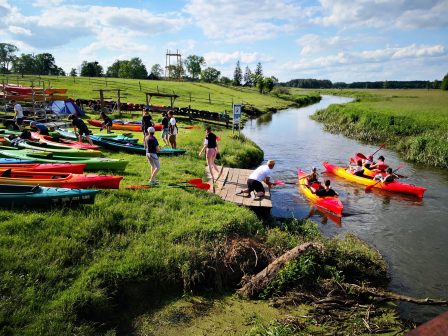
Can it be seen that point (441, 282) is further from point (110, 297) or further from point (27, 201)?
point (27, 201)

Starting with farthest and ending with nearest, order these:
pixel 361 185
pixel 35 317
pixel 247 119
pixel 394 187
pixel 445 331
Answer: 1. pixel 247 119
2. pixel 361 185
3. pixel 394 187
4. pixel 35 317
5. pixel 445 331

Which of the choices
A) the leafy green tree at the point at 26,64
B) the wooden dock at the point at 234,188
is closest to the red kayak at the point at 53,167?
the wooden dock at the point at 234,188

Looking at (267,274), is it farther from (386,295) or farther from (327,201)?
(327,201)

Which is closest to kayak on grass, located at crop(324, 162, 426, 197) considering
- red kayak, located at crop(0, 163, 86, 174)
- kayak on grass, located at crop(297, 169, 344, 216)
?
kayak on grass, located at crop(297, 169, 344, 216)

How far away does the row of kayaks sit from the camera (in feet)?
45.8

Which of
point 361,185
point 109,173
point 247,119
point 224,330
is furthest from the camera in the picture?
point 247,119

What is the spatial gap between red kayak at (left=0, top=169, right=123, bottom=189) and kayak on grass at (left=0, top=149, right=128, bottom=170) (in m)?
2.26

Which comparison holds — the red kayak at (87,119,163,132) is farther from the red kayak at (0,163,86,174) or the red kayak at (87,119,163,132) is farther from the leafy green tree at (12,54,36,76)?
the leafy green tree at (12,54,36,76)

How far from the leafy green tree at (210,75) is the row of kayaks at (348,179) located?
9717 centimetres

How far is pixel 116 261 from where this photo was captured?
7.63 meters

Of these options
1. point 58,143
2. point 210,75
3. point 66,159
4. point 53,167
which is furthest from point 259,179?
point 210,75

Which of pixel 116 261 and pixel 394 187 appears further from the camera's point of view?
pixel 394 187

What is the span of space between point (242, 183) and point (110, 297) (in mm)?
7704

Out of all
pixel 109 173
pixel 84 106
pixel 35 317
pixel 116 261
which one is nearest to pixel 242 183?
pixel 109 173
